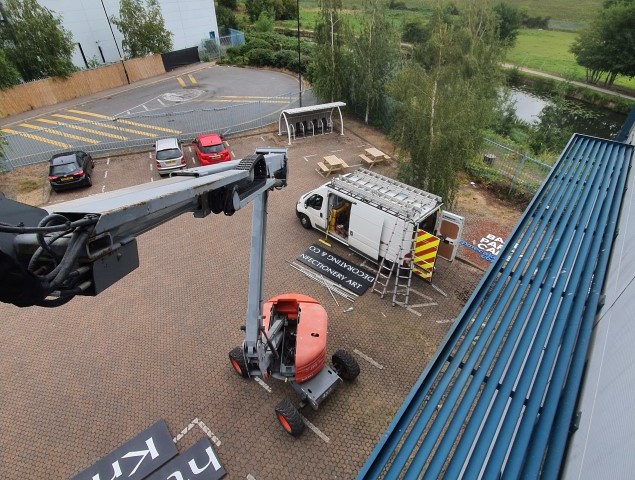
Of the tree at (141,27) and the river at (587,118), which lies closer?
the tree at (141,27)

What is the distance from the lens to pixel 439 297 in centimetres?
1111

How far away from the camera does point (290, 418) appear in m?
7.46

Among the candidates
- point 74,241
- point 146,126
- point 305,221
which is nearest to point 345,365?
point 305,221

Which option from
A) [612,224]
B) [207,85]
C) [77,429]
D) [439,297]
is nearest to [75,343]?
[77,429]

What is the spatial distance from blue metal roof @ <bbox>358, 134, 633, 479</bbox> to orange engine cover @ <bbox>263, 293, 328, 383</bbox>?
7.54ft

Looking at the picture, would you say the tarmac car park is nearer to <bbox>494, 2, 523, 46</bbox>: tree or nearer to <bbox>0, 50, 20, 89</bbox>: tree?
<bbox>0, 50, 20, 89</bbox>: tree

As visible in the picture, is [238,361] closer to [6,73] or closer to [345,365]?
[345,365]

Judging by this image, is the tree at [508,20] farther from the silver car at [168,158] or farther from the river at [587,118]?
the silver car at [168,158]

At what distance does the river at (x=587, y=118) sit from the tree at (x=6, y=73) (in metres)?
35.9

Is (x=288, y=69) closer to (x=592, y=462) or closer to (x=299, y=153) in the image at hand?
(x=299, y=153)

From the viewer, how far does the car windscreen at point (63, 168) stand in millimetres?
15898

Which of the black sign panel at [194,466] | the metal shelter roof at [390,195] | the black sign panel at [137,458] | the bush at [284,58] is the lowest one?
the black sign panel at [194,466]

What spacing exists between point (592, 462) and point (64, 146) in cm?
2377

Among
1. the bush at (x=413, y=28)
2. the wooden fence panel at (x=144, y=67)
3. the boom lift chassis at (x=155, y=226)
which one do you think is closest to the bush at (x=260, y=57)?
the wooden fence panel at (x=144, y=67)
